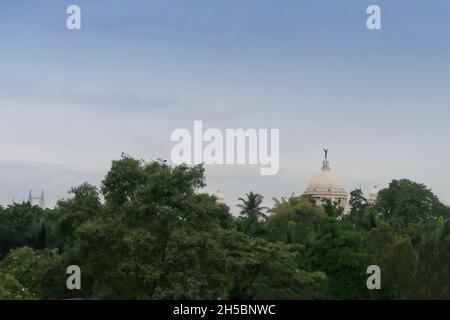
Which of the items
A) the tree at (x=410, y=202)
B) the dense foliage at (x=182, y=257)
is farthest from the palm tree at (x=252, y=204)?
the dense foliage at (x=182, y=257)

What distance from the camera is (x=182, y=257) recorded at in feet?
83.8

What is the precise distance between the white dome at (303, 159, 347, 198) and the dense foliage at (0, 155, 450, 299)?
9051 cm

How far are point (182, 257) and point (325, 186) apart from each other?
104304mm

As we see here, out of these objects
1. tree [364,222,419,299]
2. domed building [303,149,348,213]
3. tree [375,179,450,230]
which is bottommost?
tree [364,222,419,299]

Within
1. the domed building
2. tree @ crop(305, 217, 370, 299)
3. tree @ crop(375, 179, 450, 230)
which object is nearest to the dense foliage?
tree @ crop(305, 217, 370, 299)

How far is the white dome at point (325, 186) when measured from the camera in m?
128

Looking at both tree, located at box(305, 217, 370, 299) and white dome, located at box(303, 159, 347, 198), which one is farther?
white dome, located at box(303, 159, 347, 198)

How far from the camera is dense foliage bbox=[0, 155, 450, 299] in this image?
25844 mm

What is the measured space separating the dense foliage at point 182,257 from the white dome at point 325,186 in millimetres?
90514

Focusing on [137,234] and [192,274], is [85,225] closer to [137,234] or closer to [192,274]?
[137,234]

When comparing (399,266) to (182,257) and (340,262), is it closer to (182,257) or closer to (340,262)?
(340,262)

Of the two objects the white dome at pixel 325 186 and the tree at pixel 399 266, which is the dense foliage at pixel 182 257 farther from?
the white dome at pixel 325 186

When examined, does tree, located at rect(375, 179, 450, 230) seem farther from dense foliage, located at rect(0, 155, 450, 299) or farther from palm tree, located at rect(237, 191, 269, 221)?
dense foliage, located at rect(0, 155, 450, 299)
